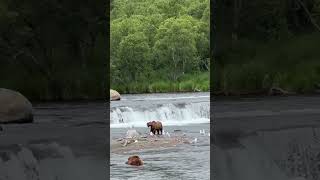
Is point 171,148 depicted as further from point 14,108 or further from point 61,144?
point 14,108

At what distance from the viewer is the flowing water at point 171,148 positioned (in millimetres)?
10594

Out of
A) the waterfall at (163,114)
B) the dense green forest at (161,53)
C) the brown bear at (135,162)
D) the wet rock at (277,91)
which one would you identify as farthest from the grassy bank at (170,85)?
the wet rock at (277,91)

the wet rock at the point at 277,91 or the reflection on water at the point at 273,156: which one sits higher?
the wet rock at the point at 277,91

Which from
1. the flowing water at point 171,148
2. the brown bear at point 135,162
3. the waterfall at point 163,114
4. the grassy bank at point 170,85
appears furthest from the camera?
the grassy bank at point 170,85

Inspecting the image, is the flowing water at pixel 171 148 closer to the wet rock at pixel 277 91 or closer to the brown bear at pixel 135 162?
the brown bear at pixel 135 162

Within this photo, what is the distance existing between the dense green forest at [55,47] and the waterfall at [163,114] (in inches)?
502

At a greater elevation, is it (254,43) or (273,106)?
(254,43)

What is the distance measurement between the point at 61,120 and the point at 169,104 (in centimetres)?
1424

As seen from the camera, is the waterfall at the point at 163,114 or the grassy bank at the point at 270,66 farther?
the waterfall at the point at 163,114

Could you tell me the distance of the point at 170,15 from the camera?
105 feet

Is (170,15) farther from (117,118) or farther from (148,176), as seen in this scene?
(148,176)

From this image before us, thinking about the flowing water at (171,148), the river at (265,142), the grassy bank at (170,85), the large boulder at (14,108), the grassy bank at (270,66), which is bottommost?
the flowing water at (171,148)

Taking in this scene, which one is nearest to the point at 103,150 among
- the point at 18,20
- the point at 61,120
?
the point at 61,120

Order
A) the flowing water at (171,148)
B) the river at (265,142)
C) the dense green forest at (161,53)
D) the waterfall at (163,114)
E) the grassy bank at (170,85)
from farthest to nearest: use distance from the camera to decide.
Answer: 1. the dense green forest at (161,53)
2. the grassy bank at (170,85)
3. the waterfall at (163,114)
4. the flowing water at (171,148)
5. the river at (265,142)
